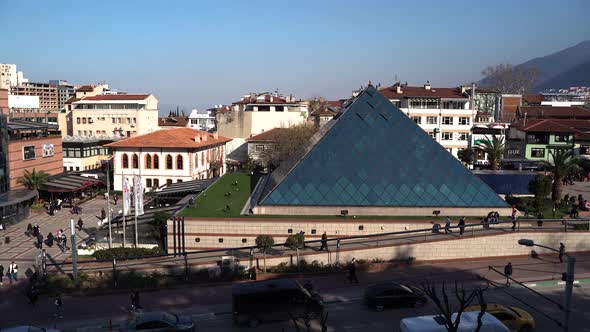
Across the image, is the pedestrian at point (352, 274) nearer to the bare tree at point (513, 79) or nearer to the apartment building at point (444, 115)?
the apartment building at point (444, 115)

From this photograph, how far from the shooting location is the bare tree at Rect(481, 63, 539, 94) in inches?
5007

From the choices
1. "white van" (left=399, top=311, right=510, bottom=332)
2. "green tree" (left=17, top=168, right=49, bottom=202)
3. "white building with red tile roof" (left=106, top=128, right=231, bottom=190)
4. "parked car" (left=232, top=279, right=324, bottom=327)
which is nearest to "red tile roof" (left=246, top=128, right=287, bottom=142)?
"white building with red tile roof" (left=106, top=128, right=231, bottom=190)

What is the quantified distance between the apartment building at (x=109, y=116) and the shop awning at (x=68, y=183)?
18.8 meters

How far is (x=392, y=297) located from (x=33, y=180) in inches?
1315

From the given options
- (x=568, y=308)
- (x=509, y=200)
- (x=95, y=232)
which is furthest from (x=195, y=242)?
(x=509, y=200)

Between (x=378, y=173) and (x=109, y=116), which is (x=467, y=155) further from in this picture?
(x=109, y=116)

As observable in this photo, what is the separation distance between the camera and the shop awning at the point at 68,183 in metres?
40.3

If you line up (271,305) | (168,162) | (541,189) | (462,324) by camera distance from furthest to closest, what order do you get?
1. (168,162)
2. (541,189)
3. (271,305)
4. (462,324)

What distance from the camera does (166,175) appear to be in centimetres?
4675

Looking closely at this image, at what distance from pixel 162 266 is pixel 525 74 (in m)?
139

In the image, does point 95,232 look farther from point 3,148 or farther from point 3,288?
point 3,148

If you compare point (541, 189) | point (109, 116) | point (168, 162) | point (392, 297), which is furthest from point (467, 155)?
point (109, 116)

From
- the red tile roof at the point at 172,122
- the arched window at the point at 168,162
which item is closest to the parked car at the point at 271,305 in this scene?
the arched window at the point at 168,162

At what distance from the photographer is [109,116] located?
209ft
